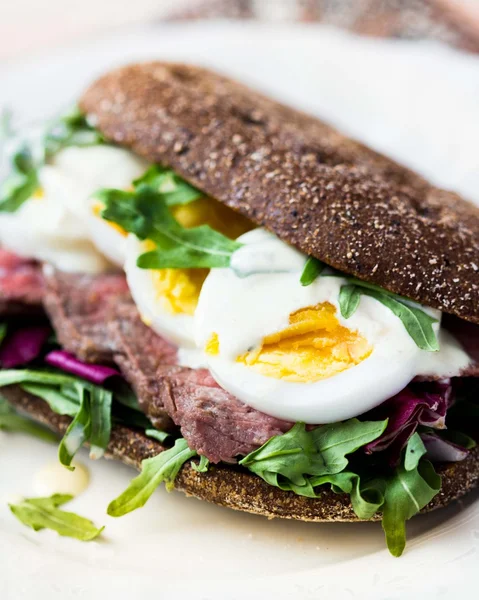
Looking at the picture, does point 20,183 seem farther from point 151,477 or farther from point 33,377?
point 151,477

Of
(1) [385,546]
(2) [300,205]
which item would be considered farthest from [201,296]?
(1) [385,546]

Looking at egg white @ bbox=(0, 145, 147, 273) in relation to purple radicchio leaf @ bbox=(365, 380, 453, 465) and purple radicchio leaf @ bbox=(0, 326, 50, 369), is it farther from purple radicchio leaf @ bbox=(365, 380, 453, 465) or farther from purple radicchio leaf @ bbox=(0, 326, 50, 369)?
purple radicchio leaf @ bbox=(365, 380, 453, 465)

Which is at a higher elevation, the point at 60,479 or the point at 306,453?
the point at 306,453

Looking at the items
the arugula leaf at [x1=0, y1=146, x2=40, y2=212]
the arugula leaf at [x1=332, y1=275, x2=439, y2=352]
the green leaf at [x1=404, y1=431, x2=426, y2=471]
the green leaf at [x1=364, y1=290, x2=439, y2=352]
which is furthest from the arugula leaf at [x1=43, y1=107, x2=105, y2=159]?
the green leaf at [x1=404, y1=431, x2=426, y2=471]

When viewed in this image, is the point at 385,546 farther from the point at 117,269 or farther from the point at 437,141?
the point at 437,141

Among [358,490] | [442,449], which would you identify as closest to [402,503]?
[358,490]

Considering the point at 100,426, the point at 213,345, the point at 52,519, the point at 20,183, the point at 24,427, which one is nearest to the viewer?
the point at 213,345

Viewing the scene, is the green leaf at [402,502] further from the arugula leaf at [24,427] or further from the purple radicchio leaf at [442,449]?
the arugula leaf at [24,427]
